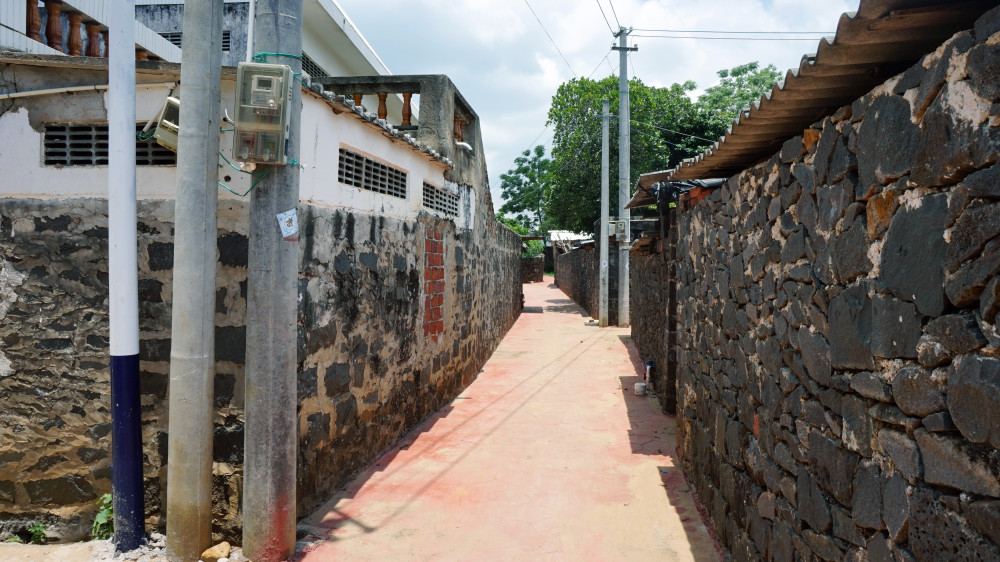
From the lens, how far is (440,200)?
7.56 m

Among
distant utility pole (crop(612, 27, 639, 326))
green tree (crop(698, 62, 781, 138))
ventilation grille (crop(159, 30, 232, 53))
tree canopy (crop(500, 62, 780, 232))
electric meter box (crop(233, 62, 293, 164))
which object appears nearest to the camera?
electric meter box (crop(233, 62, 293, 164))

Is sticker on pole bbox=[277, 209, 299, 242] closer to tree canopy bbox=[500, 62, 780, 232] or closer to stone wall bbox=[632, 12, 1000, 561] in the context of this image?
stone wall bbox=[632, 12, 1000, 561]

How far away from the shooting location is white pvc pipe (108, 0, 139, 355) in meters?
3.57

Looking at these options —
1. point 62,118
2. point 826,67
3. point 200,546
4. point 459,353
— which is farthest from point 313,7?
point 826,67

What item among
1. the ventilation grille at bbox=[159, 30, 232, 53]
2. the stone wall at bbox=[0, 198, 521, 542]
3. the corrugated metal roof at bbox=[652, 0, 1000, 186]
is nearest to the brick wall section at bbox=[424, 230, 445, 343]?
the stone wall at bbox=[0, 198, 521, 542]

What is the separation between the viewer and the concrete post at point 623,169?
15305 mm

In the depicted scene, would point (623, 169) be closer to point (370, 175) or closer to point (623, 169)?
point (623, 169)

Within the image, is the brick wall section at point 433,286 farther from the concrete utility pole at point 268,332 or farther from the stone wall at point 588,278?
the stone wall at point 588,278

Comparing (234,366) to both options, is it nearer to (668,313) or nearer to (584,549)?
(584,549)

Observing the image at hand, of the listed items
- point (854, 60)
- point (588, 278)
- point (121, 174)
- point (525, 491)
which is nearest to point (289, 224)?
point (121, 174)

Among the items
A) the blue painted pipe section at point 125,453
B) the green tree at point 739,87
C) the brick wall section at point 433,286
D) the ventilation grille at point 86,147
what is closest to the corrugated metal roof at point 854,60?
the ventilation grille at point 86,147

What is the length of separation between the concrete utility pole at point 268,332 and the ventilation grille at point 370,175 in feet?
3.98

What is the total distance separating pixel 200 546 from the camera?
3627mm

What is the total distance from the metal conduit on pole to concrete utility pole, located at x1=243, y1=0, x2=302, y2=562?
27.0 inches
